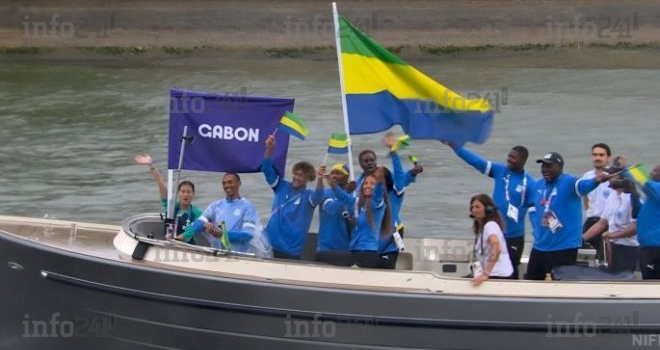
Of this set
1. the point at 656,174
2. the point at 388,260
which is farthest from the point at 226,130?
the point at 656,174

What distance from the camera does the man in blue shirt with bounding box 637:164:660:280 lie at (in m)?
8.59

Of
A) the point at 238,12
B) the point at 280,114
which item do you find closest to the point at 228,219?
the point at 280,114

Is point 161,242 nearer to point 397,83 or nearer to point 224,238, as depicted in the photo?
point 224,238

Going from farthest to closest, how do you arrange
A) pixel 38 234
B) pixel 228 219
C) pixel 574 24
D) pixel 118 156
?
pixel 574 24, pixel 118 156, pixel 38 234, pixel 228 219

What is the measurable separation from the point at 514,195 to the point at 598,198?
1302mm

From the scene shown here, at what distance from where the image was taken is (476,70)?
30.1 m

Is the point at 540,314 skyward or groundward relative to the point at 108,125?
groundward

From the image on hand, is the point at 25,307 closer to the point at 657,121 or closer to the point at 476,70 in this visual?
the point at 657,121

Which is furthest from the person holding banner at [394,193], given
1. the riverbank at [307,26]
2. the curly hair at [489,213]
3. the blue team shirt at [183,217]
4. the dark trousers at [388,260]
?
the riverbank at [307,26]

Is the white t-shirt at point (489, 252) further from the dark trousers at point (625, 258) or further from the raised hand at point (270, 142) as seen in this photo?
the raised hand at point (270, 142)

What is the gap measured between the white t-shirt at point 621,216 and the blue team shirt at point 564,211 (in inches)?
26.5

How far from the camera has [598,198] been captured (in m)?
10.2

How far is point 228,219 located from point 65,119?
16491mm

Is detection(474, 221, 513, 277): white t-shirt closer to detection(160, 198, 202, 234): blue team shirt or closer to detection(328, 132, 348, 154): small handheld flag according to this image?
detection(328, 132, 348, 154): small handheld flag
